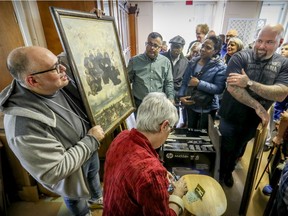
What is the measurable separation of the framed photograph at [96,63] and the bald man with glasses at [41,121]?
120 millimetres

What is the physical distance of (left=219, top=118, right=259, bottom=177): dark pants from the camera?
1.55 meters

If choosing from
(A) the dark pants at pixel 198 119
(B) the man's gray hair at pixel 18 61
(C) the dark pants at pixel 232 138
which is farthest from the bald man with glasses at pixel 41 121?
(A) the dark pants at pixel 198 119

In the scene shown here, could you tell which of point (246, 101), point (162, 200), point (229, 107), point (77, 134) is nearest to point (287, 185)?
point (162, 200)

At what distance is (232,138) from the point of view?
162cm

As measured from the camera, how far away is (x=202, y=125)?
2.00m

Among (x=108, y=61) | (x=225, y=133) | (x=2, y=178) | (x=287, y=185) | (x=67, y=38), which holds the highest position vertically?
(x=67, y=38)

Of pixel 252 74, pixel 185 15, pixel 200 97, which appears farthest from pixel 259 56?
pixel 185 15

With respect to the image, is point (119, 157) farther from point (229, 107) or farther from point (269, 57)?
point (269, 57)

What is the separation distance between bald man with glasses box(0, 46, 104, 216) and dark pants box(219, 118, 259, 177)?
124 centimetres

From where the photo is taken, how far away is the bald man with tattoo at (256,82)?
125 centimetres

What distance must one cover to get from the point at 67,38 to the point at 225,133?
5.03 ft

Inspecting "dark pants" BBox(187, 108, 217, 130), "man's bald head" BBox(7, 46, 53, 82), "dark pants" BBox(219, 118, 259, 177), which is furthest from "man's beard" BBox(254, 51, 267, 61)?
"man's bald head" BBox(7, 46, 53, 82)

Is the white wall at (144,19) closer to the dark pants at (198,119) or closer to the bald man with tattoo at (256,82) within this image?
the dark pants at (198,119)

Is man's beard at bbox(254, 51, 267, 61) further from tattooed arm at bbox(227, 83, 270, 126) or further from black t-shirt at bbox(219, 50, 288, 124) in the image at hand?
tattooed arm at bbox(227, 83, 270, 126)
